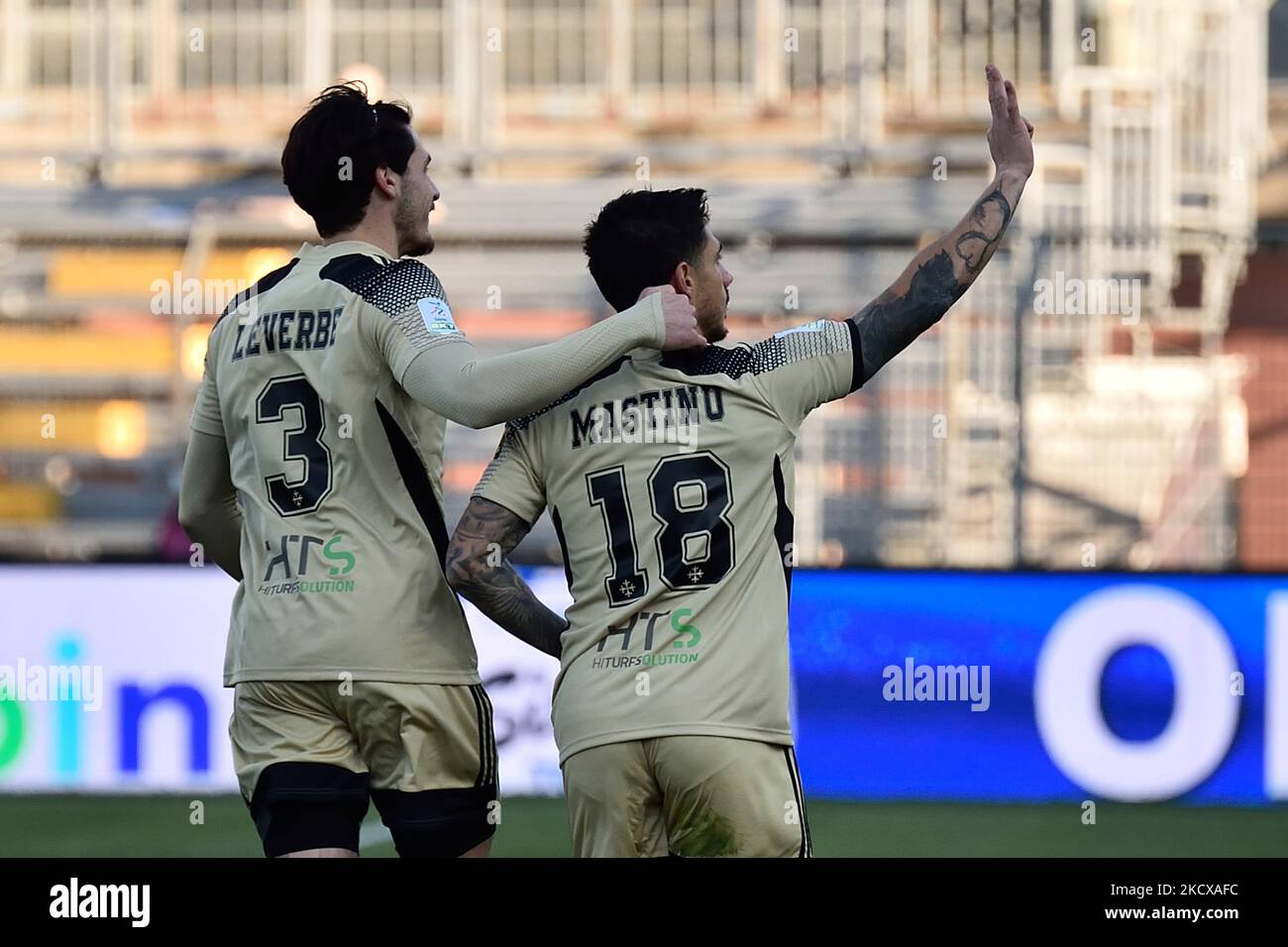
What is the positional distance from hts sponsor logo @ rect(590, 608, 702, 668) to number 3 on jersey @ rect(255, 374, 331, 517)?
22.4 inches

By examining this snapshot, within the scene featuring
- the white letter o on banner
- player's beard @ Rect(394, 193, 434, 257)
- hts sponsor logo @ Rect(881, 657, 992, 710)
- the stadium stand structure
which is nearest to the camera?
player's beard @ Rect(394, 193, 434, 257)

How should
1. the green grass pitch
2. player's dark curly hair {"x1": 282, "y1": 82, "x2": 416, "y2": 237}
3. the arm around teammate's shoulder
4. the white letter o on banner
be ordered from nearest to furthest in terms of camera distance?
the arm around teammate's shoulder → player's dark curly hair {"x1": 282, "y1": 82, "x2": 416, "y2": 237} → the green grass pitch → the white letter o on banner

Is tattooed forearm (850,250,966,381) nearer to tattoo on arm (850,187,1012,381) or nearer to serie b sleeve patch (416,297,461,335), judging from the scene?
tattoo on arm (850,187,1012,381)

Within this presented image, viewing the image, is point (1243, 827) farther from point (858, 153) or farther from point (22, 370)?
point (22, 370)

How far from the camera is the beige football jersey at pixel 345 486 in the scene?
10.5 feet

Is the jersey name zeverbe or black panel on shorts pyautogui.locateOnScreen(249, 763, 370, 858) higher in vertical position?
the jersey name zeverbe

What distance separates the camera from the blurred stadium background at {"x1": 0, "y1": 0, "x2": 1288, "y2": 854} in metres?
7.92

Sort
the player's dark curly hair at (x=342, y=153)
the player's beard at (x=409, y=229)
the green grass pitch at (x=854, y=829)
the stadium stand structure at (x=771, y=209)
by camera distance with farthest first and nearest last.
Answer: the stadium stand structure at (x=771, y=209)
the green grass pitch at (x=854, y=829)
the player's beard at (x=409, y=229)
the player's dark curly hair at (x=342, y=153)

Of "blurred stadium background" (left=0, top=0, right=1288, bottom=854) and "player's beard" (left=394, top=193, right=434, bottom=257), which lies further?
"blurred stadium background" (left=0, top=0, right=1288, bottom=854)

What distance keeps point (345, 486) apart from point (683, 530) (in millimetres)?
596

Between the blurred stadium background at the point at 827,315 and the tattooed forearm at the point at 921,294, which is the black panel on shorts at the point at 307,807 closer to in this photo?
the tattooed forearm at the point at 921,294
